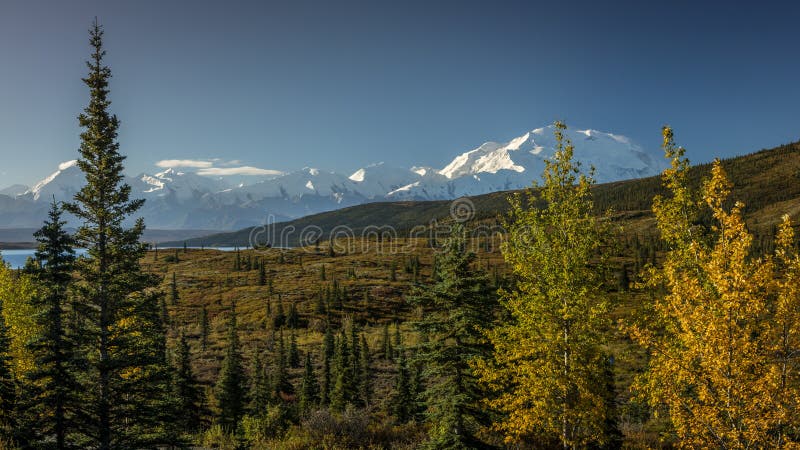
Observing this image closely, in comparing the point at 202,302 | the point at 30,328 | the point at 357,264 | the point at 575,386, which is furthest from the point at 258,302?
the point at 575,386

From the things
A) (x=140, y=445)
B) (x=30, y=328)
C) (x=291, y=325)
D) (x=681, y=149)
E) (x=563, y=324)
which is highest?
(x=681, y=149)

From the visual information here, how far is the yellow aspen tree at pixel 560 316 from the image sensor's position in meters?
13.5

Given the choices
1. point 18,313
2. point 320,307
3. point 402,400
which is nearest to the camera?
point 18,313

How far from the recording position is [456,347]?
18047 mm

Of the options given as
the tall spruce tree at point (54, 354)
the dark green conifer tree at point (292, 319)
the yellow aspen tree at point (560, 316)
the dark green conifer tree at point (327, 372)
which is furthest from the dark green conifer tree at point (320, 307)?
the yellow aspen tree at point (560, 316)

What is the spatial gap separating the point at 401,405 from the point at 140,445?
19.5 metres

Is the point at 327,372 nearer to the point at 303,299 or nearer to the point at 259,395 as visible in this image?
the point at 259,395

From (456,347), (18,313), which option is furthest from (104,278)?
(18,313)

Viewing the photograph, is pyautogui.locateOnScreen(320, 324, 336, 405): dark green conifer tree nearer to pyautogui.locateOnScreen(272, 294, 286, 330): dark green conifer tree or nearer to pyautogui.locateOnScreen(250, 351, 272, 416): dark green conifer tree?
pyautogui.locateOnScreen(250, 351, 272, 416): dark green conifer tree

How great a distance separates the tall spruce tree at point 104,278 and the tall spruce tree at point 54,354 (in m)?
0.66

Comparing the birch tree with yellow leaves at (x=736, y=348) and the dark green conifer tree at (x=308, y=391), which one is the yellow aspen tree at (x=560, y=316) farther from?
the dark green conifer tree at (x=308, y=391)

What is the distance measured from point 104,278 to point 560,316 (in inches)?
724

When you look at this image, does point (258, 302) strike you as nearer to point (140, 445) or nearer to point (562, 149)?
point (140, 445)

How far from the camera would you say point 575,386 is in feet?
47.0
